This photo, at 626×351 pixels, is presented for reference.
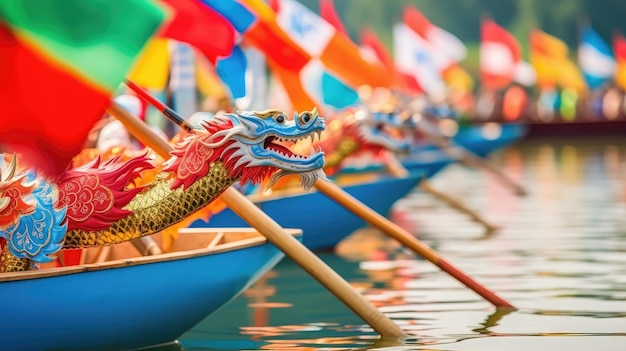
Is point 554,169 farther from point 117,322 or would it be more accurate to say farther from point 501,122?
point 117,322

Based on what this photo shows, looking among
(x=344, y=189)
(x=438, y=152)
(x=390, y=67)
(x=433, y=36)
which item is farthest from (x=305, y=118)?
(x=433, y=36)

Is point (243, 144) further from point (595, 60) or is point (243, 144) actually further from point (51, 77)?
point (595, 60)

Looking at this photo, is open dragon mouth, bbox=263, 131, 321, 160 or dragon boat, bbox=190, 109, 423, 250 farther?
dragon boat, bbox=190, 109, 423, 250

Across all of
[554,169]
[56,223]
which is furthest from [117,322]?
[554,169]

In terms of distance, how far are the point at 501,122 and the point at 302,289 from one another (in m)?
34.6

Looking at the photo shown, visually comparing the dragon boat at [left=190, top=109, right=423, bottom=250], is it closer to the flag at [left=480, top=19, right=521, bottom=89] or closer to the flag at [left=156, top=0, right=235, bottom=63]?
the flag at [left=156, top=0, right=235, bottom=63]

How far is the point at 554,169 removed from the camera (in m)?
29.5

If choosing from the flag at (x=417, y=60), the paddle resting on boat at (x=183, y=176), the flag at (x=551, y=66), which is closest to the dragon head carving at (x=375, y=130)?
the paddle resting on boat at (x=183, y=176)

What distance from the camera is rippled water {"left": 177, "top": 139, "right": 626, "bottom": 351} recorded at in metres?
9.48

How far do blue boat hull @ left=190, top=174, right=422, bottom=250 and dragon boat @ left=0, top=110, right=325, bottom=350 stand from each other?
335cm

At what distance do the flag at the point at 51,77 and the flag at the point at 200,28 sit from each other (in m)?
3.46

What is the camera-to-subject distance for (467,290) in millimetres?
11695

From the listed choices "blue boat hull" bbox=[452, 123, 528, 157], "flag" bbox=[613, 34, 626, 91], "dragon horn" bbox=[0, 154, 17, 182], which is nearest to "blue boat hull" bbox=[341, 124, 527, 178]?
"blue boat hull" bbox=[452, 123, 528, 157]

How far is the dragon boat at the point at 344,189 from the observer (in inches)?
534
